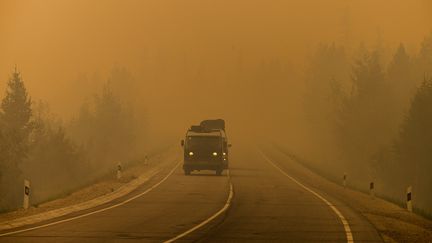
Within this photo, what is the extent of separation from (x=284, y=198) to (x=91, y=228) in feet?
43.7

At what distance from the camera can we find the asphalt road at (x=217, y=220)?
17.3m

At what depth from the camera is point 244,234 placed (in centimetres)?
1808

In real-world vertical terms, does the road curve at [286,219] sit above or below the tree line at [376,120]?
below

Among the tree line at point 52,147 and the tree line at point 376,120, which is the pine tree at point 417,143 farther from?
the tree line at point 52,147

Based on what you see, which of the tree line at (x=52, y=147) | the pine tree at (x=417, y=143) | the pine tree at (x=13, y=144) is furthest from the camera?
the tree line at (x=52, y=147)

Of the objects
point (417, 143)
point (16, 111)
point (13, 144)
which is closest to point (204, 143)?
point (417, 143)

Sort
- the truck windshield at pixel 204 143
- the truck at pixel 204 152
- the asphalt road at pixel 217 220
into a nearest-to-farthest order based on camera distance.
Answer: the asphalt road at pixel 217 220
the truck at pixel 204 152
the truck windshield at pixel 204 143

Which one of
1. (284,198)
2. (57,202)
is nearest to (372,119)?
(284,198)

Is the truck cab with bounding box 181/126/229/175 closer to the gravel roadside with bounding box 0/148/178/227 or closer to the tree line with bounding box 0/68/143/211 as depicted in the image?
the gravel roadside with bounding box 0/148/178/227

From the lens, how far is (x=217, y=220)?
21516 millimetres

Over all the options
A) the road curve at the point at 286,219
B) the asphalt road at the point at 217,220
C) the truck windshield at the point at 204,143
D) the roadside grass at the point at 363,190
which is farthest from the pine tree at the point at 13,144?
the roadside grass at the point at 363,190

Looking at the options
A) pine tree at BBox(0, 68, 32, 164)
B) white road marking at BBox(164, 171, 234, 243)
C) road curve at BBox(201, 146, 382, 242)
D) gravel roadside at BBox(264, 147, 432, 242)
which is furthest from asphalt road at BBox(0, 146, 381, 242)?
pine tree at BBox(0, 68, 32, 164)

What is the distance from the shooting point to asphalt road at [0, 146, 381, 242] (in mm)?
17344

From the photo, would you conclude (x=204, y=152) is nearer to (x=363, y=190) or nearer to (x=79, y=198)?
(x=363, y=190)
